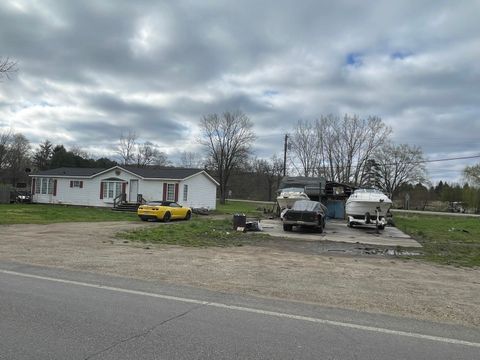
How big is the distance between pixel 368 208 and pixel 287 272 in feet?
56.8

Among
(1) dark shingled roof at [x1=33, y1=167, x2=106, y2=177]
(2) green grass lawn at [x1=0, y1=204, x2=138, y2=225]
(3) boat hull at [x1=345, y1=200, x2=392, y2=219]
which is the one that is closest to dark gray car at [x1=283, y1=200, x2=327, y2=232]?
(3) boat hull at [x1=345, y1=200, x2=392, y2=219]

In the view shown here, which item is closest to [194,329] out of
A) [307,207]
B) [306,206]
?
[307,207]

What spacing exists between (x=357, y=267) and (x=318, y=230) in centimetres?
1198

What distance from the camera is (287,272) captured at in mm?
9367

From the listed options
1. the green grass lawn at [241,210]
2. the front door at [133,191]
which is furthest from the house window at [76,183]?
the green grass lawn at [241,210]

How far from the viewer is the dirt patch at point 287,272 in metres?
6.81

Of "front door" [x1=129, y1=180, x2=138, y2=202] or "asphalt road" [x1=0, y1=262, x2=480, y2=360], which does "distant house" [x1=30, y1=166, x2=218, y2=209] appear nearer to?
"front door" [x1=129, y1=180, x2=138, y2=202]

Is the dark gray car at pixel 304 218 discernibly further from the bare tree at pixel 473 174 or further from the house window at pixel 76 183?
the bare tree at pixel 473 174

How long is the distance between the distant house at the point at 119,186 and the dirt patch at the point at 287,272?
21.9 meters

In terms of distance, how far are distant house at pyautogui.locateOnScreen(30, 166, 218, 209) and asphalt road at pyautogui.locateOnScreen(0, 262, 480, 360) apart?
96.3 feet

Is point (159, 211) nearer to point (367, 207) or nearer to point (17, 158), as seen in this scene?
point (367, 207)

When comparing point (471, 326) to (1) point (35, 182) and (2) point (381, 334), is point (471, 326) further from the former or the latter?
(1) point (35, 182)

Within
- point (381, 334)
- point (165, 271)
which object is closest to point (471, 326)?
point (381, 334)

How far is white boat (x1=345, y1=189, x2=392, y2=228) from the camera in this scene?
81.9 feet
